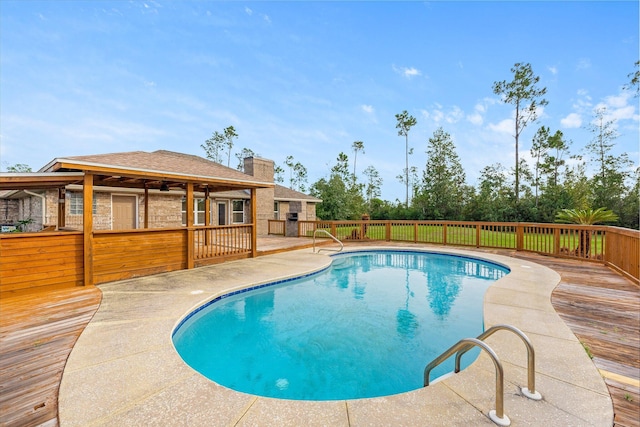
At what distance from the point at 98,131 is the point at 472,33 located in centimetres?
2527

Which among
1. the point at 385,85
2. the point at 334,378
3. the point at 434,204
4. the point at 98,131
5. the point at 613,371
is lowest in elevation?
the point at 334,378

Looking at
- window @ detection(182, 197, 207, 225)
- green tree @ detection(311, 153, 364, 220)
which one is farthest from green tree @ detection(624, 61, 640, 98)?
window @ detection(182, 197, 207, 225)

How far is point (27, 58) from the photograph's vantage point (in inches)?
497

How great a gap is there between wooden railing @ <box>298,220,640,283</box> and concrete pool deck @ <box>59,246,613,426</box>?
4.66 metres

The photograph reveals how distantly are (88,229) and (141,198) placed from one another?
27.4ft

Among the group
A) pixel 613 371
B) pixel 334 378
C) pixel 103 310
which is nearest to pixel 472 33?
→ pixel 613 371

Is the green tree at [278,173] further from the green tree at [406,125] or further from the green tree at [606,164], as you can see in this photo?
the green tree at [606,164]

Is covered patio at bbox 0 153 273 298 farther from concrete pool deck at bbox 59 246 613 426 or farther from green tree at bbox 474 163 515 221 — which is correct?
green tree at bbox 474 163 515 221

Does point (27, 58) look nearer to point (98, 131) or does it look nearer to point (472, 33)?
point (98, 131)

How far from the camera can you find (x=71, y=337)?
3352 millimetres

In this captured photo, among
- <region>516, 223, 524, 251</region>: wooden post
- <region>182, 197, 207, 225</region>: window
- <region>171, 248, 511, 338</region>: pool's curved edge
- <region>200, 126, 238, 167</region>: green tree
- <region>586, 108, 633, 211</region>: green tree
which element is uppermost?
<region>200, 126, 238, 167</region>: green tree

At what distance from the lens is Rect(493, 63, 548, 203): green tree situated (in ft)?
67.9

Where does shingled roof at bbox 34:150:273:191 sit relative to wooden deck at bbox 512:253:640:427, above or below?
above

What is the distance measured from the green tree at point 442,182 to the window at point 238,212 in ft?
50.4
